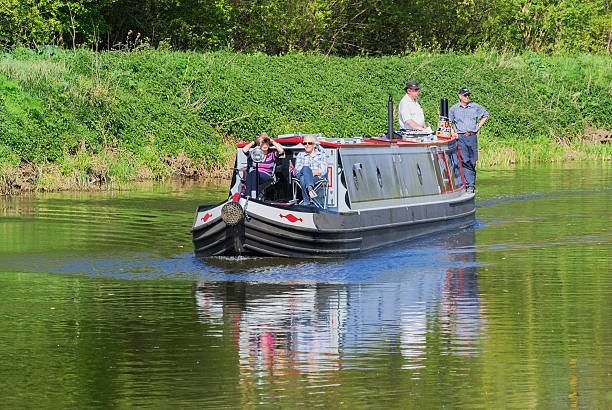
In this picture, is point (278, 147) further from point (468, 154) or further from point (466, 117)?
point (468, 154)

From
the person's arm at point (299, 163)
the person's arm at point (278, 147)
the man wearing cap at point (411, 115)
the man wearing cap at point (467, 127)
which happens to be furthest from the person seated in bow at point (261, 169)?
the man wearing cap at point (467, 127)

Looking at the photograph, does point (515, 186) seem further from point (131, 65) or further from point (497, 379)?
point (497, 379)

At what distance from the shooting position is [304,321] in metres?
11.9

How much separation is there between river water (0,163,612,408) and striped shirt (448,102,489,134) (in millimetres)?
3039

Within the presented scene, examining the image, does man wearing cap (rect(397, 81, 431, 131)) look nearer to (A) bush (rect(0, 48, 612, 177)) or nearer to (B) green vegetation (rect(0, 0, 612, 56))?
(A) bush (rect(0, 48, 612, 177))

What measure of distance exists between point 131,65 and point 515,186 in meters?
10.9

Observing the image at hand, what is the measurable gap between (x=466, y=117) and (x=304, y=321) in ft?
39.4

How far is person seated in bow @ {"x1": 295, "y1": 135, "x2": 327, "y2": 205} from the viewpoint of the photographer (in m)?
17.2

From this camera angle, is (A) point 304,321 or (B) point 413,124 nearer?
(A) point 304,321

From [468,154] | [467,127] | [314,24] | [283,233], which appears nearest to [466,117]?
[467,127]

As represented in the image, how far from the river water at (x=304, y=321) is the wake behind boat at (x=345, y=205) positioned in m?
0.30

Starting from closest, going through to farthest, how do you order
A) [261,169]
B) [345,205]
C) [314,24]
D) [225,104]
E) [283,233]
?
[283,233]
[345,205]
[261,169]
[225,104]
[314,24]

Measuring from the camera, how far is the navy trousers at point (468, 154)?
23344 millimetres

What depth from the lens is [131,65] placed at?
33.0m
